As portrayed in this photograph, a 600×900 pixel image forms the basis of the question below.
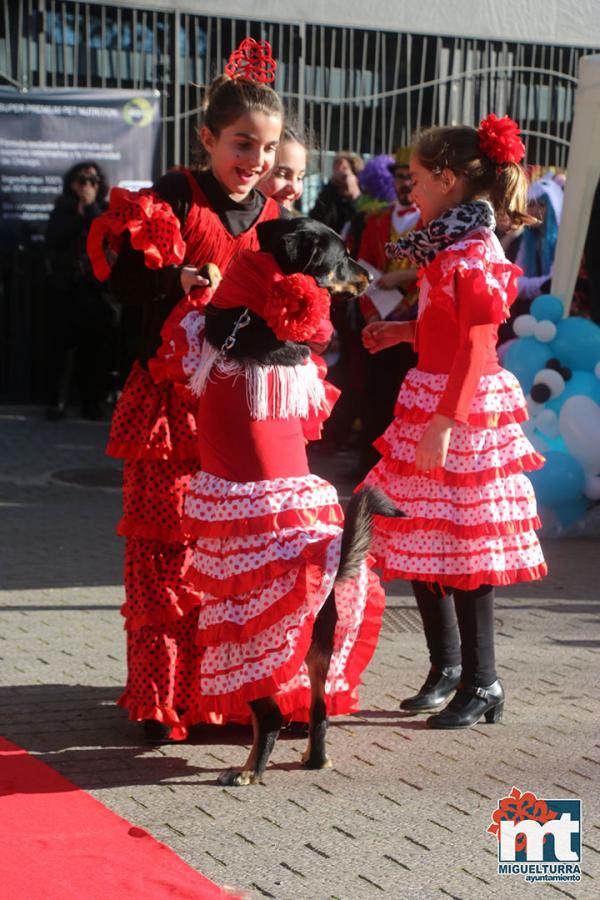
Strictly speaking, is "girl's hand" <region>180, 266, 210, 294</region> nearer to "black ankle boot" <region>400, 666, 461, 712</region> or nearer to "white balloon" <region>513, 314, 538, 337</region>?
"black ankle boot" <region>400, 666, 461, 712</region>

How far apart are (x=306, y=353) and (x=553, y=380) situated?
372 cm

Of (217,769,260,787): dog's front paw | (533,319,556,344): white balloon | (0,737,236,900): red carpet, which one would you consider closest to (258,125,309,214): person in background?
(217,769,260,787): dog's front paw

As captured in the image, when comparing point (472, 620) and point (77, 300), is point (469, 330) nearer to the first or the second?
point (472, 620)

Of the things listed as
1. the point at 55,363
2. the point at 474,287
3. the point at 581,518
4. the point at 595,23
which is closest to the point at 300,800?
the point at 474,287

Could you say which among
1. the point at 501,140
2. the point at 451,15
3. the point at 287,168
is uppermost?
the point at 451,15

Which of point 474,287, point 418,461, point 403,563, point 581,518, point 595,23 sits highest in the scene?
point 595,23

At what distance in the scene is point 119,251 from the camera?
4.14 metres

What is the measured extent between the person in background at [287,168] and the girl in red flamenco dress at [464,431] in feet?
2.01

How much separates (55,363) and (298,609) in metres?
8.06

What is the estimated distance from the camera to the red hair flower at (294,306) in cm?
371

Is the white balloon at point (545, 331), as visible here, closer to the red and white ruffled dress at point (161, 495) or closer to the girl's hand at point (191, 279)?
the red and white ruffled dress at point (161, 495)

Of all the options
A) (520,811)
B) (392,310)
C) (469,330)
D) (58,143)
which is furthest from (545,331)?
(58,143)

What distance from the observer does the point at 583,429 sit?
7.27 meters

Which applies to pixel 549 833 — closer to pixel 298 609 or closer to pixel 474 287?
pixel 298 609
